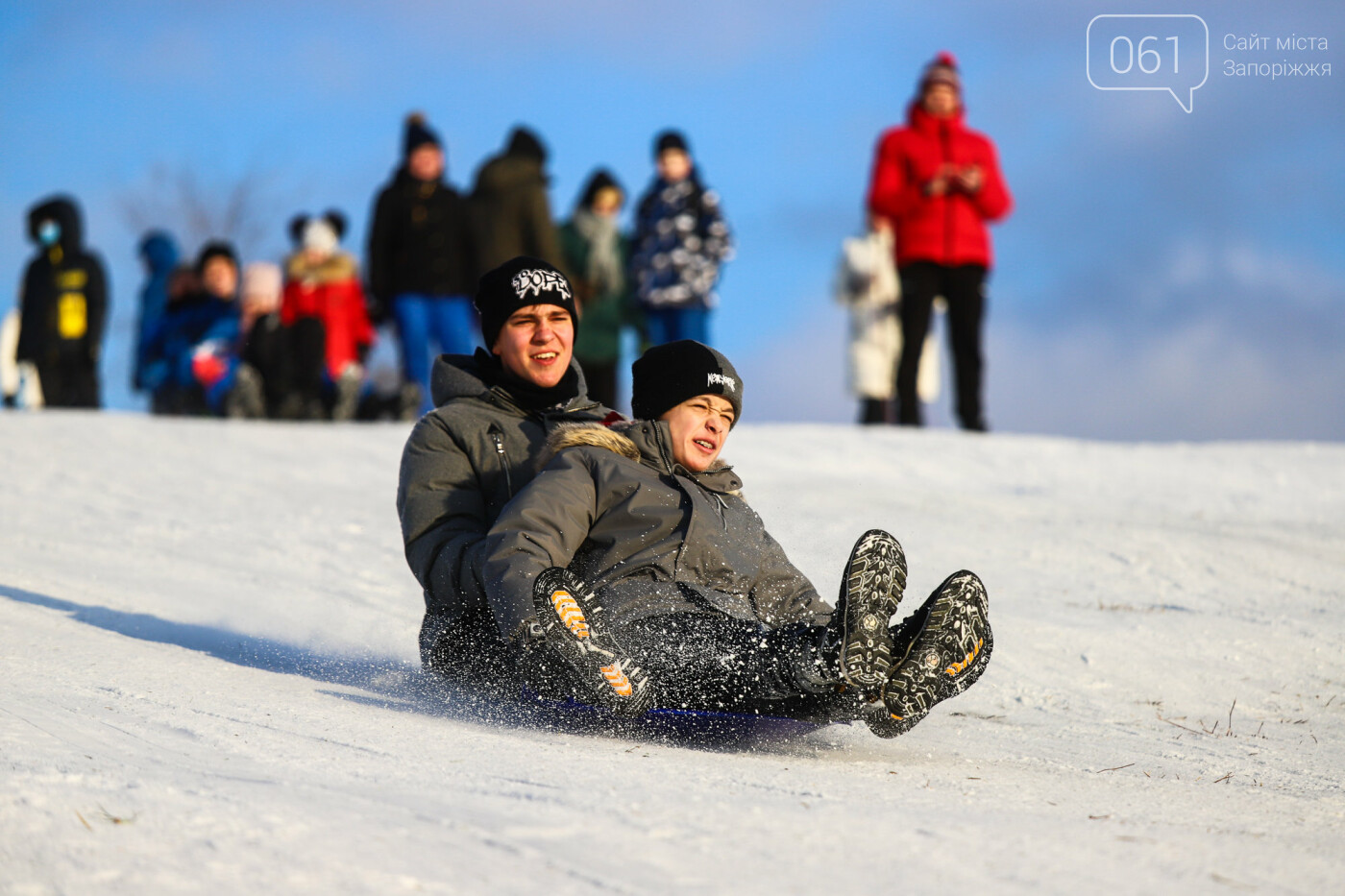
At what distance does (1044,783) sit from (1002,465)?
230 inches

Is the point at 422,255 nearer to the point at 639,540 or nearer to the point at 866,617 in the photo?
the point at 639,540

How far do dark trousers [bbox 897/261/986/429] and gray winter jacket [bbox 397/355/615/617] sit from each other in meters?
5.05

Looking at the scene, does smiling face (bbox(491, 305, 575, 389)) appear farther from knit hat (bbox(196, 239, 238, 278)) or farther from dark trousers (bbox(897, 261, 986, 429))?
knit hat (bbox(196, 239, 238, 278))

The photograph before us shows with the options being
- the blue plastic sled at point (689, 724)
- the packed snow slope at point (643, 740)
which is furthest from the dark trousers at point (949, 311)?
the blue plastic sled at point (689, 724)

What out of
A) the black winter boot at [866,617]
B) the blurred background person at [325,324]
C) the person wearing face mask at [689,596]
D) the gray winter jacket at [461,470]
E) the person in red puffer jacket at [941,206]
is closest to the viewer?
the black winter boot at [866,617]

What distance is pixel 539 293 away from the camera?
4.04 metres

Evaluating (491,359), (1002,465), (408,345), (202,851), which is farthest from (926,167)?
(202,851)

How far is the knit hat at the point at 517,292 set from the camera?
4.04 meters

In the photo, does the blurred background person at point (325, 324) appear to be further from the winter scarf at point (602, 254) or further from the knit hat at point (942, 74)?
the knit hat at point (942, 74)

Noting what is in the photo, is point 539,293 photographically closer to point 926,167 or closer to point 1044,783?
point 1044,783

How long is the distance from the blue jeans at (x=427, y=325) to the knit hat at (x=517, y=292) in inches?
A: 214

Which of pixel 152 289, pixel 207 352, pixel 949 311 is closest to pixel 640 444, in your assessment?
pixel 949 311

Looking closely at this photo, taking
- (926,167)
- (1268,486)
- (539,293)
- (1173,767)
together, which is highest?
(926,167)

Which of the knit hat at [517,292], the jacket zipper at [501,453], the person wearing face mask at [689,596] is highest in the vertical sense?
the knit hat at [517,292]
